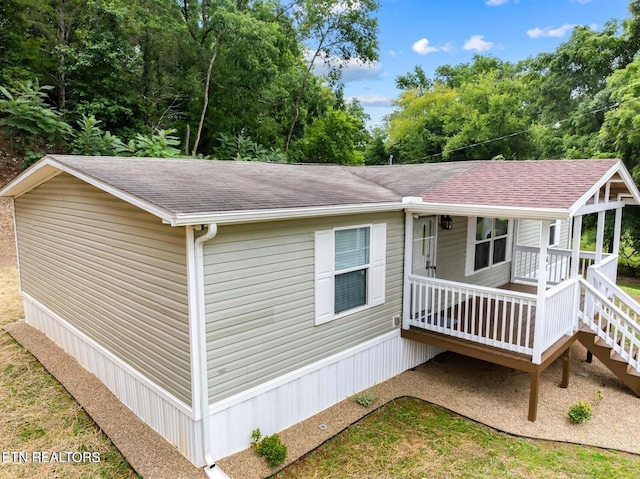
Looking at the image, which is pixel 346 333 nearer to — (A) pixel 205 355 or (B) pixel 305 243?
(B) pixel 305 243

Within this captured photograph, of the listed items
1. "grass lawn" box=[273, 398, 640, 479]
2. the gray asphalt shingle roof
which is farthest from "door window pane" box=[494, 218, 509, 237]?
"grass lawn" box=[273, 398, 640, 479]

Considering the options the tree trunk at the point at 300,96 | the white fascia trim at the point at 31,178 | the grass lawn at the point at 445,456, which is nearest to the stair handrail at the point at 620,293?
the grass lawn at the point at 445,456

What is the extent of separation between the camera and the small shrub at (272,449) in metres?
4.78

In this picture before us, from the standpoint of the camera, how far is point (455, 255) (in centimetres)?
839

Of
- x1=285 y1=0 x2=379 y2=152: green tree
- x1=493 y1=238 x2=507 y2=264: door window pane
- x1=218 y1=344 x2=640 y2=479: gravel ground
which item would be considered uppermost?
x1=285 y1=0 x2=379 y2=152: green tree

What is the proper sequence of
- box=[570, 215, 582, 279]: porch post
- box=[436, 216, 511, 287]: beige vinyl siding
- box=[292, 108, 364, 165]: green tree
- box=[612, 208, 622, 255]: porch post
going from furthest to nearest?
box=[292, 108, 364, 165]: green tree
box=[612, 208, 622, 255]: porch post
box=[436, 216, 511, 287]: beige vinyl siding
box=[570, 215, 582, 279]: porch post

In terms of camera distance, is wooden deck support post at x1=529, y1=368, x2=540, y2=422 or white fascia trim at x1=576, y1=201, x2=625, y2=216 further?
white fascia trim at x1=576, y1=201, x2=625, y2=216

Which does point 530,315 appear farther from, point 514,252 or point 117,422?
point 117,422

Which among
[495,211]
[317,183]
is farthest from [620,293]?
[317,183]

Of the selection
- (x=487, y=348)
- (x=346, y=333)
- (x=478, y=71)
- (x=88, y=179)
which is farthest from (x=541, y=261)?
(x=478, y=71)

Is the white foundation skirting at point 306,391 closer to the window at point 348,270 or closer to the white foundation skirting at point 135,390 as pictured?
the white foundation skirting at point 135,390

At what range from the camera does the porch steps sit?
21.6 ft

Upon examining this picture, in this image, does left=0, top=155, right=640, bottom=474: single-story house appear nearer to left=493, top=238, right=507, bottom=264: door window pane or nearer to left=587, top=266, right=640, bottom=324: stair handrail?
left=587, top=266, right=640, bottom=324: stair handrail

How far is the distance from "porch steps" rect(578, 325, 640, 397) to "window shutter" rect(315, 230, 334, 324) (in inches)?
176
